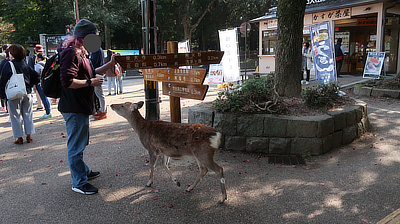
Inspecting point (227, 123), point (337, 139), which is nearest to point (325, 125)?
point (337, 139)

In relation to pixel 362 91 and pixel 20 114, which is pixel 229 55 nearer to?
pixel 362 91

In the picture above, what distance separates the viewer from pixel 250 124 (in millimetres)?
4980

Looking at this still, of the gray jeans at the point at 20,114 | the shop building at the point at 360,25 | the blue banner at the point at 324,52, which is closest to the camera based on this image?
the gray jeans at the point at 20,114

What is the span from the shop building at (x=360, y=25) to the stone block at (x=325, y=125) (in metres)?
11.3

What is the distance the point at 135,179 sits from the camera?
13.7 ft

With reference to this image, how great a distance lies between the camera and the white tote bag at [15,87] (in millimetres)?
5723

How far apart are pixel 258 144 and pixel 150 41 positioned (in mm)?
2430

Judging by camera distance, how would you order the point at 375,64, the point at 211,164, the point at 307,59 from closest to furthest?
the point at 211,164
the point at 375,64
the point at 307,59

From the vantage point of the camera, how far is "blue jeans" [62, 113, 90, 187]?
144 inches

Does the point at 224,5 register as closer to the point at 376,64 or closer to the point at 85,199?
the point at 376,64

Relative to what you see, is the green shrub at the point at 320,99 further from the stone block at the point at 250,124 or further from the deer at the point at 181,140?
the deer at the point at 181,140

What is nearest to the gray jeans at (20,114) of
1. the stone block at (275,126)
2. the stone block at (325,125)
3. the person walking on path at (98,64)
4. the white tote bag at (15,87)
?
the white tote bag at (15,87)

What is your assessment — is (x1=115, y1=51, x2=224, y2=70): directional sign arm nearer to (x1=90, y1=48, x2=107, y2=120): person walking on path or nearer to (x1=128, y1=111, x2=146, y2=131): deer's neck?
(x1=128, y1=111, x2=146, y2=131): deer's neck

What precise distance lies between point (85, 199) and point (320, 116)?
380 cm
